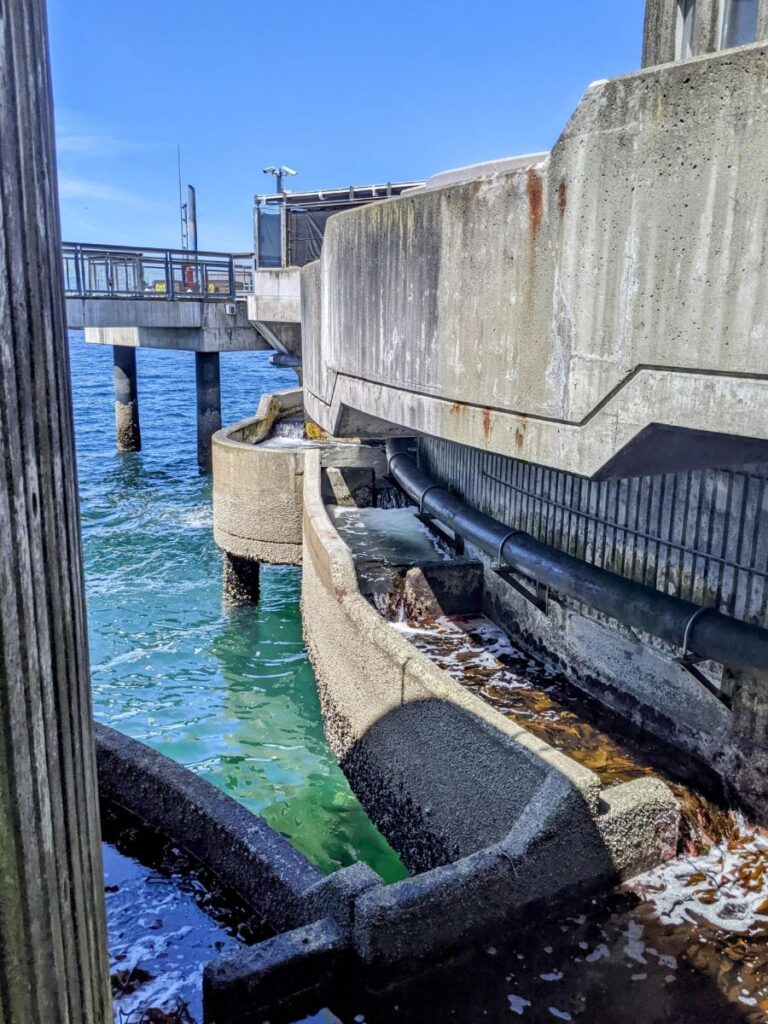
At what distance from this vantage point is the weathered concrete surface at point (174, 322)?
1984 centimetres

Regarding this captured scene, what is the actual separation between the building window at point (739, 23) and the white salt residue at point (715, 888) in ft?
16.4

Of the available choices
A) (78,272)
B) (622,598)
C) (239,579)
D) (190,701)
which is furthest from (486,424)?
(78,272)

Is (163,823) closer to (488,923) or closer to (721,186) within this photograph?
(488,923)

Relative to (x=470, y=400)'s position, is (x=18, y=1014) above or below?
below

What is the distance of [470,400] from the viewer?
4953mm

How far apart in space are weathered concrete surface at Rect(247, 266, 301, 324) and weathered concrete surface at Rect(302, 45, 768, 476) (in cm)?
1251

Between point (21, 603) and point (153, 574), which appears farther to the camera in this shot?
point (153, 574)

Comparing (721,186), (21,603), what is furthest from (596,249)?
(21,603)

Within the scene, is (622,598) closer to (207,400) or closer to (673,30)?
(673,30)

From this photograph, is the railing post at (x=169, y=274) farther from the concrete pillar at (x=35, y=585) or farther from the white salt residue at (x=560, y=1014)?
the concrete pillar at (x=35, y=585)

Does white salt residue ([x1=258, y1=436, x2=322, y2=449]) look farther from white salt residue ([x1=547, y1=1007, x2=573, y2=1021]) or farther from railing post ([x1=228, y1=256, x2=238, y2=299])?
white salt residue ([x1=547, y1=1007, x2=573, y2=1021])

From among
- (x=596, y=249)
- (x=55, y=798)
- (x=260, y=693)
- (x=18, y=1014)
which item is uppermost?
(x=596, y=249)

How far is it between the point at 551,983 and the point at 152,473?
2474 centimetres

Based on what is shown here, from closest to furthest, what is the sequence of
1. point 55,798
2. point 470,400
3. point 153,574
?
point 55,798 < point 470,400 < point 153,574
